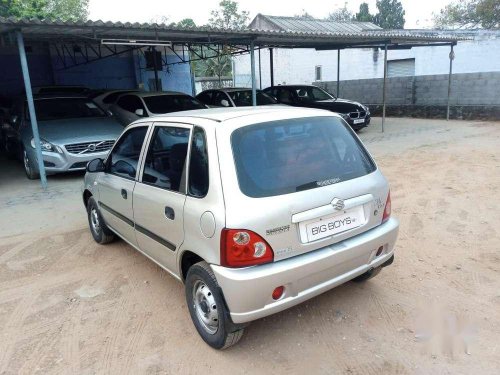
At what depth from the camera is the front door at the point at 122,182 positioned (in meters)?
3.50

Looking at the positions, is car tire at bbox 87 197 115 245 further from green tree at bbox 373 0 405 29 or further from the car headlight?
green tree at bbox 373 0 405 29

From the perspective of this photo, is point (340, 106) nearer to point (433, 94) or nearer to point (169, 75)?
point (433, 94)

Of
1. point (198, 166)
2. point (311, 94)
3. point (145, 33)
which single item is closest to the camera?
point (198, 166)

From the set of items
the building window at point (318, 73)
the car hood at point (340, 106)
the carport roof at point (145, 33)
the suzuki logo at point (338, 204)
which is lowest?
the car hood at point (340, 106)

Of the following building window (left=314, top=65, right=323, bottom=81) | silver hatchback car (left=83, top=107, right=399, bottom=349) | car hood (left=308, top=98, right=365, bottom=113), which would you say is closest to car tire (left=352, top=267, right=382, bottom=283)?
silver hatchback car (left=83, top=107, right=399, bottom=349)

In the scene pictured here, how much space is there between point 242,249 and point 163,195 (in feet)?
2.91

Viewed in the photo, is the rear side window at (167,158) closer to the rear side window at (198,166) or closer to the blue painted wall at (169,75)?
the rear side window at (198,166)

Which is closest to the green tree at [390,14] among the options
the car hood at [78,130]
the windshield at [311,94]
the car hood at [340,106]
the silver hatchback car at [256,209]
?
the windshield at [311,94]

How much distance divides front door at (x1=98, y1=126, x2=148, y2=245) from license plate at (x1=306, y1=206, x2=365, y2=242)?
1.65 m

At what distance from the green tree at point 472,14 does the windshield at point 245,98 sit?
18382mm

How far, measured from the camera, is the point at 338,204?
2.67 m

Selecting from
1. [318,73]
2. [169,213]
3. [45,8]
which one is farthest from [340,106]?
[45,8]

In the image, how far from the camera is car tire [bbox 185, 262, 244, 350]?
253cm

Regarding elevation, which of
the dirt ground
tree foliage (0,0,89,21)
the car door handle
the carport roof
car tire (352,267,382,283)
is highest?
tree foliage (0,0,89,21)
